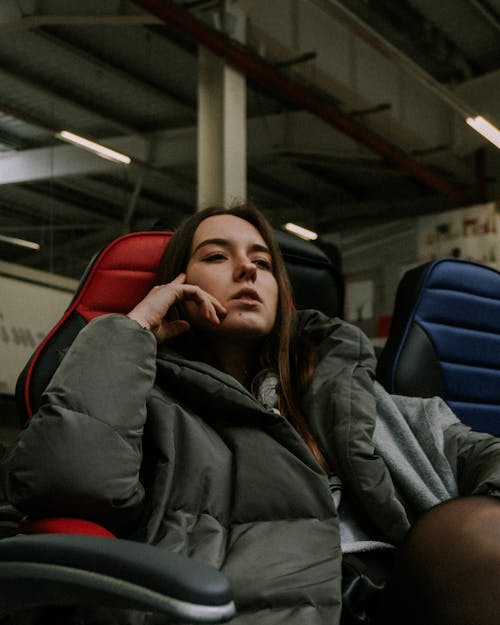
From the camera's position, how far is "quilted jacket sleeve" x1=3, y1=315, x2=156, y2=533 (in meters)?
1.02

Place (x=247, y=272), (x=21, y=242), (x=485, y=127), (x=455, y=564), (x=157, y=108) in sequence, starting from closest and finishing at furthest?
(x=455, y=564) < (x=247, y=272) < (x=485, y=127) < (x=21, y=242) < (x=157, y=108)

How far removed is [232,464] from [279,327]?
43cm

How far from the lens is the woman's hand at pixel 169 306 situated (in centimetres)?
139

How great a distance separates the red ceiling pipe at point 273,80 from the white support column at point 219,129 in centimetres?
15

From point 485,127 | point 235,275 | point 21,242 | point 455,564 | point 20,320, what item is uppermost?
point 485,127

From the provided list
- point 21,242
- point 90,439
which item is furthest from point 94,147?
point 90,439

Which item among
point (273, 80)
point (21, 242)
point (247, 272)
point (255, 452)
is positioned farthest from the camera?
point (21, 242)

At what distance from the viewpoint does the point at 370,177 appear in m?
9.37

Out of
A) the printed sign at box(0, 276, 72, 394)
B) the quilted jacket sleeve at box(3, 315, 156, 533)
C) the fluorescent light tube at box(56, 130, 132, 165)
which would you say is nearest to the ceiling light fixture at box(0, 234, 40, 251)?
the printed sign at box(0, 276, 72, 394)

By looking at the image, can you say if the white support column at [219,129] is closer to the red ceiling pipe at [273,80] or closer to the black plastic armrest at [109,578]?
the red ceiling pipe at [273,80]

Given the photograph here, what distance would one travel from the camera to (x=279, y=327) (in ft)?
5.26

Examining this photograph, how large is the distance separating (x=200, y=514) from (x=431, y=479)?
1.55ft

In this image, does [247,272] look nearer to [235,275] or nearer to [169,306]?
[235,275]

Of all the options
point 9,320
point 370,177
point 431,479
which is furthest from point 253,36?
point 431,479
